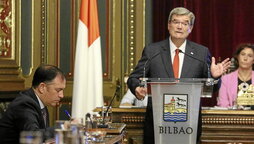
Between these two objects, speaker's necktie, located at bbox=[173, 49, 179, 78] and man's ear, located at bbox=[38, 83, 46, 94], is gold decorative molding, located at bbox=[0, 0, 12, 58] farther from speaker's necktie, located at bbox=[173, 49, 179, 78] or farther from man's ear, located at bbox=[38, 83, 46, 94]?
man's ear, located at bbox=[38, 83, 46, 94]

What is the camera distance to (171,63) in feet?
15.0

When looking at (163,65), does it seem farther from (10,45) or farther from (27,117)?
(10,45)

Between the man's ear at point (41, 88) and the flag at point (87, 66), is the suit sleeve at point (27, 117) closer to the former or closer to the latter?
the man's ear at point (41, 88)

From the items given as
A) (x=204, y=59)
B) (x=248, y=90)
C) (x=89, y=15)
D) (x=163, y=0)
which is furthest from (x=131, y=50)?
(x=204, y=59)

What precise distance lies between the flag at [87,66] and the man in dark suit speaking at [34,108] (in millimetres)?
2591

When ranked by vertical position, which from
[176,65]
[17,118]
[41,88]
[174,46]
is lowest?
[17,118]

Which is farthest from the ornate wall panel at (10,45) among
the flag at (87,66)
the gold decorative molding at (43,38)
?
the flag at (87,66)

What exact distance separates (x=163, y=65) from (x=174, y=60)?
97mm

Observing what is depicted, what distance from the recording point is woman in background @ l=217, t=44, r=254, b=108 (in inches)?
236

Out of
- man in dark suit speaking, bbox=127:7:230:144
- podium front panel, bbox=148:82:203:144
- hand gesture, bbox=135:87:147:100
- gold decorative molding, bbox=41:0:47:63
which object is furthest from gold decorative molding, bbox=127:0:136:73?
podium front panel, bbox=148:82:203:144

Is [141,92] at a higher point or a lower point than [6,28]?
lower

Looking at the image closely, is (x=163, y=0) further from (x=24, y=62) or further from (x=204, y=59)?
(x=204, y=59)

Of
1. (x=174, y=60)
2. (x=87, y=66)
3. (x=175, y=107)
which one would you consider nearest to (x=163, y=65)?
(x=174, y=60)

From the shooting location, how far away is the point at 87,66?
6.70 meters
